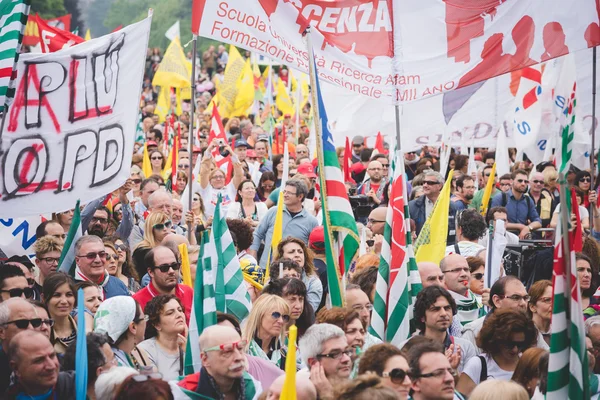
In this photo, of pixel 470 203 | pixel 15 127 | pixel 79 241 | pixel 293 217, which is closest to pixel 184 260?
pixel 79 241

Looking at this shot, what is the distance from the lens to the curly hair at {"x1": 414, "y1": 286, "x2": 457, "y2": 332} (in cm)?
711

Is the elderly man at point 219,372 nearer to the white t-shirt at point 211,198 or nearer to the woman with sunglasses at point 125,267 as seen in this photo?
the woman with sunglasses at point 125,267

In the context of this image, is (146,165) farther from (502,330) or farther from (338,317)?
(502,330)

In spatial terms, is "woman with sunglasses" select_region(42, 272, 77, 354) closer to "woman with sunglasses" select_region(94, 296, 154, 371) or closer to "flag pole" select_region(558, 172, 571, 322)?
"woman with sunglasses" select_region(94, 296, 154, 371)

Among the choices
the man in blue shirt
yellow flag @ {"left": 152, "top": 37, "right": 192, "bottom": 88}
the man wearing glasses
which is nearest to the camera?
the man wearing glasses

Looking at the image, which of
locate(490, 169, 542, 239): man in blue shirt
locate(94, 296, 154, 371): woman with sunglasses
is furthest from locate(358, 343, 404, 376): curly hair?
locate(490, 169, 542, 239): man in blue shirt

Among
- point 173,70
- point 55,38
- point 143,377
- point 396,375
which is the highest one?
point 173,70

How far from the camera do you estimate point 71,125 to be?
8594mm

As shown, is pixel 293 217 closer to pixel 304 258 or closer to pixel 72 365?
pixel 304 258

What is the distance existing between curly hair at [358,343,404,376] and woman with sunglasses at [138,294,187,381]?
1.41 m

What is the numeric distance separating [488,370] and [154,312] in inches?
80.9

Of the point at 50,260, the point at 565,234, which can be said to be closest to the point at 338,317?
the point at 565,234

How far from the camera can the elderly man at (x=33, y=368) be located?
17.7ft

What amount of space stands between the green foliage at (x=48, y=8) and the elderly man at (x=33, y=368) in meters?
41.9
